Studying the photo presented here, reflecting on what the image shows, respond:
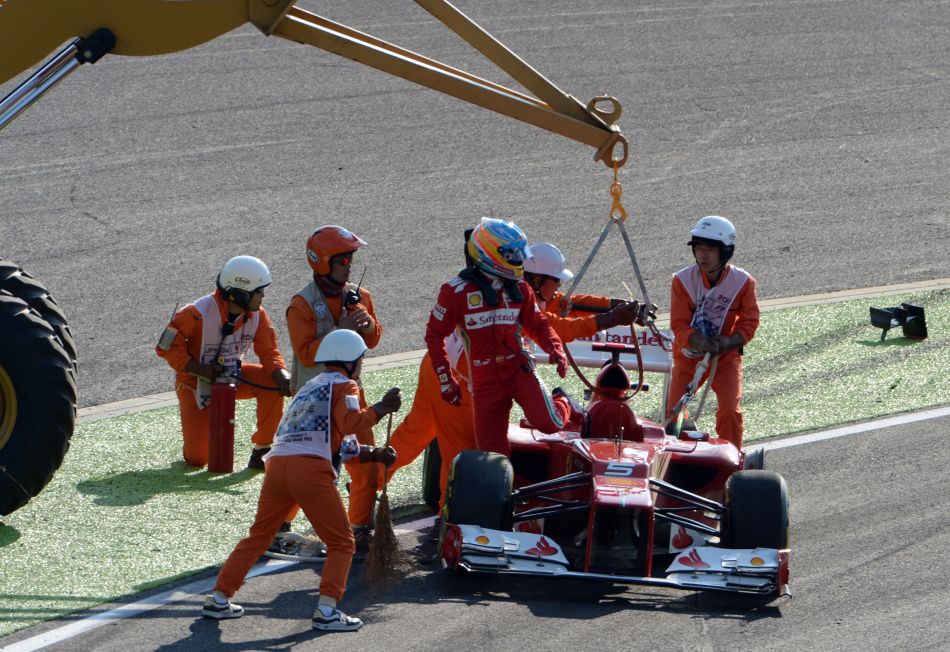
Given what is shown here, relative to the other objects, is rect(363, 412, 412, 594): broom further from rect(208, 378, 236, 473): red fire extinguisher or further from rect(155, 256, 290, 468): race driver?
rect(155, 256, 290, 468): race driver

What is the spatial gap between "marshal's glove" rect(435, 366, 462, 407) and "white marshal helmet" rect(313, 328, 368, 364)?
0.72 metres

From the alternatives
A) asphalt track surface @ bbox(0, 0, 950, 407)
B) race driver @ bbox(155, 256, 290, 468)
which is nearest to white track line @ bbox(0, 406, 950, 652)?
race driver @ bbox(155, 256, 290, 468)

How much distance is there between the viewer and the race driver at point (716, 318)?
344 inches

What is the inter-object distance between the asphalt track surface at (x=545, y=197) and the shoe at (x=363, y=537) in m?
0.52

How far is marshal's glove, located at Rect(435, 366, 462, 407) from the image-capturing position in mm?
7168

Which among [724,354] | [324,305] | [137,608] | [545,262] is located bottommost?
[137,608]

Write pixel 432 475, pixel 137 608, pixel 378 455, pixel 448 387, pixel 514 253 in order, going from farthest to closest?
pixel 432 475 → pixel 514 253 → pixel 448 387 → pixel 378 455 → pixel 137 608

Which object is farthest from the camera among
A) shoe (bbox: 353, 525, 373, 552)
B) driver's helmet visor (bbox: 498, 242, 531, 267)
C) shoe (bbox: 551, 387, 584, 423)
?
shoe (bbox: 551, 387, 584, 423)

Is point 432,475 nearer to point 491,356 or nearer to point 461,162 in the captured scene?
point 491,356

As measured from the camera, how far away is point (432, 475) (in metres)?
8.25

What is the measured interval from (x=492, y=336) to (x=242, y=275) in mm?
2418

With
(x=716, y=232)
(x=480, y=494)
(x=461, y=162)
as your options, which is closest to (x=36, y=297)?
(x=480, y=494)

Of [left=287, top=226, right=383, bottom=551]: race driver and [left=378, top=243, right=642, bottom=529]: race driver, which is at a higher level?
[left=287, top=226, right=383, bottom=551]: race driver

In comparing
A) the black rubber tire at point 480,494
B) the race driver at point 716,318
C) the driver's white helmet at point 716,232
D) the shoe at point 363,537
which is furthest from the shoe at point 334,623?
the driver's white helmet at point 716,232
